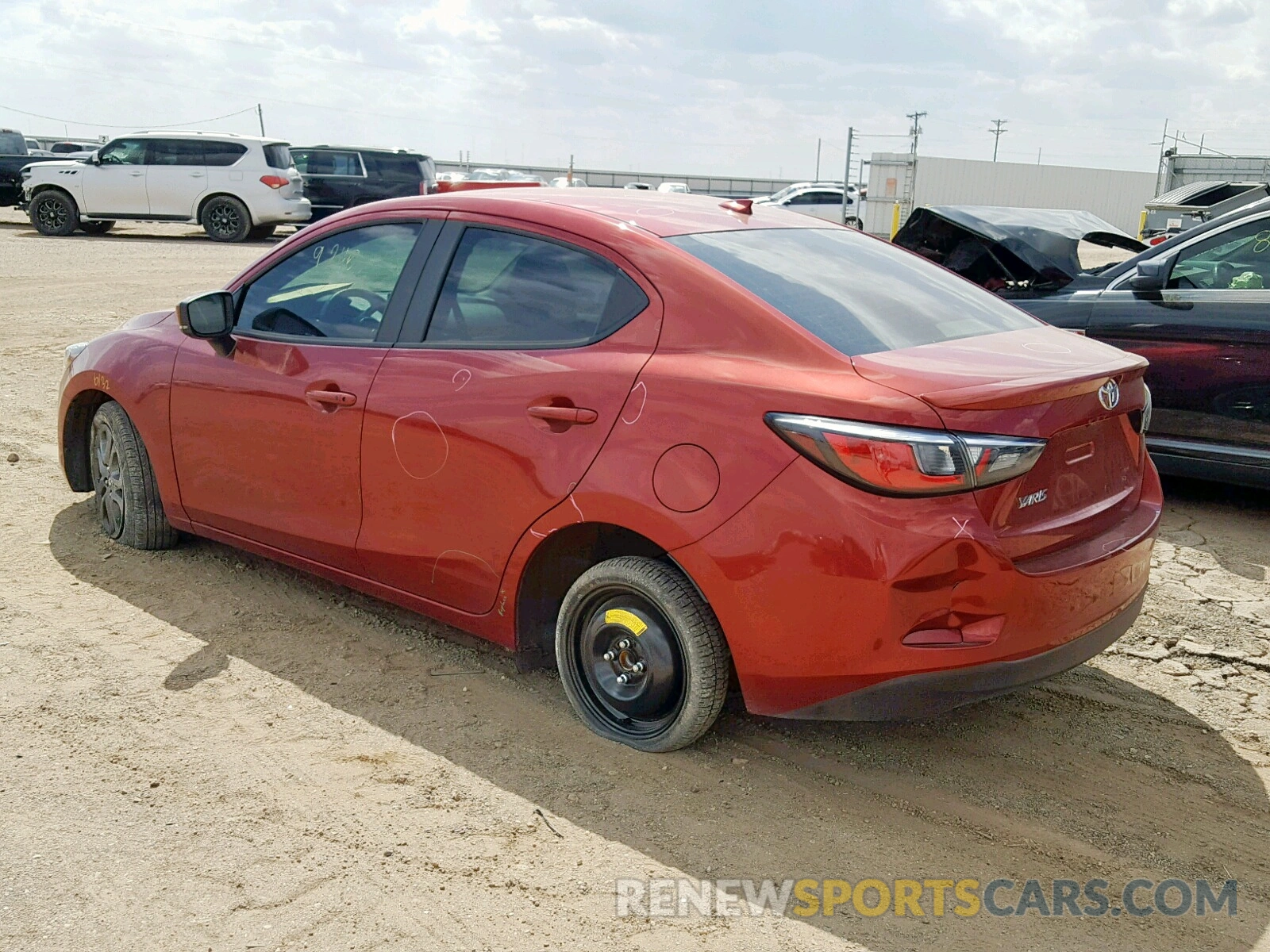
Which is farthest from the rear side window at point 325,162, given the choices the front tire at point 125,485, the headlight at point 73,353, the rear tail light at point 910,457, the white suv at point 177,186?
the rear tail light at point 910,457

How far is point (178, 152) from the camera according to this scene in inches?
792

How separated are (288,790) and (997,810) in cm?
192

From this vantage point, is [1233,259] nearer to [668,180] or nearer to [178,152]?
[178,152]

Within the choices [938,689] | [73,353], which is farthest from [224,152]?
[938,689]

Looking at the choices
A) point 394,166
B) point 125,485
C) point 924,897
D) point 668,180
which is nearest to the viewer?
point 924,897

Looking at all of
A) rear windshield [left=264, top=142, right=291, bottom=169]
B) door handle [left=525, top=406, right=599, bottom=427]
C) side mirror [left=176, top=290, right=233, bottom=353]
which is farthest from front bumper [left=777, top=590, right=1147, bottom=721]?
rear windshield [left=264, top=142, right=291, bottom=169]

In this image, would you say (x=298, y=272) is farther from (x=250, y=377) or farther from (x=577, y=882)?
(x=577, y=882)

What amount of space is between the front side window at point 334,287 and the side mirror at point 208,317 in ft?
0.22

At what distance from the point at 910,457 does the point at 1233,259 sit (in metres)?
4.16

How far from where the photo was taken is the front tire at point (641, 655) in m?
3.13

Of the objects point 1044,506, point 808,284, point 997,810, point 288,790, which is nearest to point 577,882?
point 288,790

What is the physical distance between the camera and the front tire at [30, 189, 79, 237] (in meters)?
20.5

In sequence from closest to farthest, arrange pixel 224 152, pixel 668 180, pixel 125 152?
pixel 224 152 < pixel 125 152 < pixel 668 180

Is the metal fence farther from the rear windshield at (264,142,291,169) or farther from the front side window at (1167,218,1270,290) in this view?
the front side window at (1167,218,1270,290)
